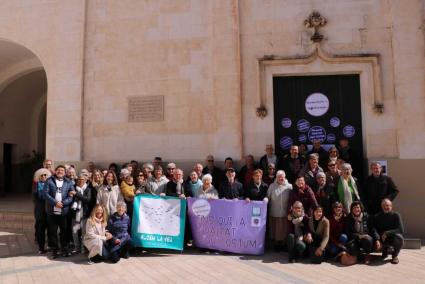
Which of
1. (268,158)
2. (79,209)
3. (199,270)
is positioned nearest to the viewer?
(199,270)

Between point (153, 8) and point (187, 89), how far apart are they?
239 centimetres

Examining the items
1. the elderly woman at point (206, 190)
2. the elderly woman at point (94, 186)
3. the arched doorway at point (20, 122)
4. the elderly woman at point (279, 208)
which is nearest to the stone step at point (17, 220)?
the elderly woman at point (94, 186)

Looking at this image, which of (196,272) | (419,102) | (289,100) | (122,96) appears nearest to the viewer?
(196,272)

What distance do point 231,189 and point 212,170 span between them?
4.15 ft

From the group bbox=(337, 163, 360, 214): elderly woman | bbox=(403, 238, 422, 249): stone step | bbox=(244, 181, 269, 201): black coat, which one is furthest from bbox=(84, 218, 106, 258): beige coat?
bbox=(403, 238, 422, 249): stone step

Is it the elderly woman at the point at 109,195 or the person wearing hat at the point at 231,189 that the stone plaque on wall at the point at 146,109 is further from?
the person wearing hat at the point at 231,189

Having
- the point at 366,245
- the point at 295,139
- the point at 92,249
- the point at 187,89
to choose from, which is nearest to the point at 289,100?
the point at 295,139

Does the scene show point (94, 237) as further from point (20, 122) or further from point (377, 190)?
point (20, 122)

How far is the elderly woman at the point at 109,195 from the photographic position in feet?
23.1

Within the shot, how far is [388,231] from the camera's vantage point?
661 cm

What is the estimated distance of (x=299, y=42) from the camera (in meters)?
9.13

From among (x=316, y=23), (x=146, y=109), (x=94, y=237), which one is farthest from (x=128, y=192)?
(x=316, y=23)

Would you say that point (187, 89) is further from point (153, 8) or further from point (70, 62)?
point (70, 62)

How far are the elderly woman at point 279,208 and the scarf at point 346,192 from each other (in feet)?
3.06
